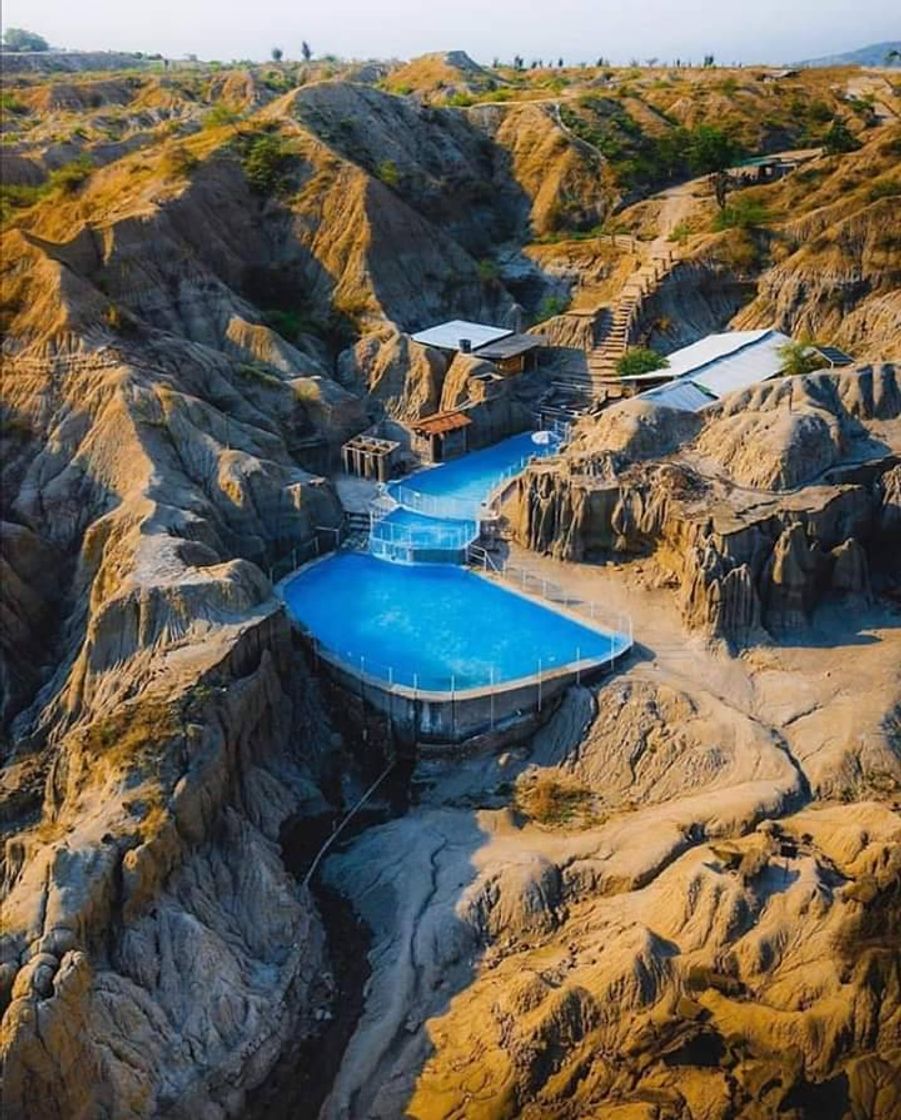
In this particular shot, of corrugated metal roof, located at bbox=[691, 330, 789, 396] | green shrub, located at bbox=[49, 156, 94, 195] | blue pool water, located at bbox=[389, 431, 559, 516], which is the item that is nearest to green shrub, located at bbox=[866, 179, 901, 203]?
corrugated metal roof, located at bbox=[691, 330, 789, 396]

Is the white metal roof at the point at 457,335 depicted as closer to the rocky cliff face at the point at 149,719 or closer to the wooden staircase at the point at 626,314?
the wooden staircase at the point at 626,314

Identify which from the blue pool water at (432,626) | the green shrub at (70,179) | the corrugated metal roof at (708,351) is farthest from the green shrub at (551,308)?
the green shrub at (70,179)

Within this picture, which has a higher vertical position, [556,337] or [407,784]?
[556,337]

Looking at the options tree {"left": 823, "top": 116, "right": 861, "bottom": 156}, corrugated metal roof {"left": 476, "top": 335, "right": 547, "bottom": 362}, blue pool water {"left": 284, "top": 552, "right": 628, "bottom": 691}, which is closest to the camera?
blue pool water {"left": 284, "top": 552, "right": 628, "bottom": 691}

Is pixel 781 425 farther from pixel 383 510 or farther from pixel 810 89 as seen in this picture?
pixel 810 89

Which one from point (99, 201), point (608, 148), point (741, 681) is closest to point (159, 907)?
point (741, 681)

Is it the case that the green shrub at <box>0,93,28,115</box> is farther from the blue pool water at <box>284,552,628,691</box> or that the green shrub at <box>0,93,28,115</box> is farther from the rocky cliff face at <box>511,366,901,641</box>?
the rocky cliff face at <box>511,366,901,641</box>
